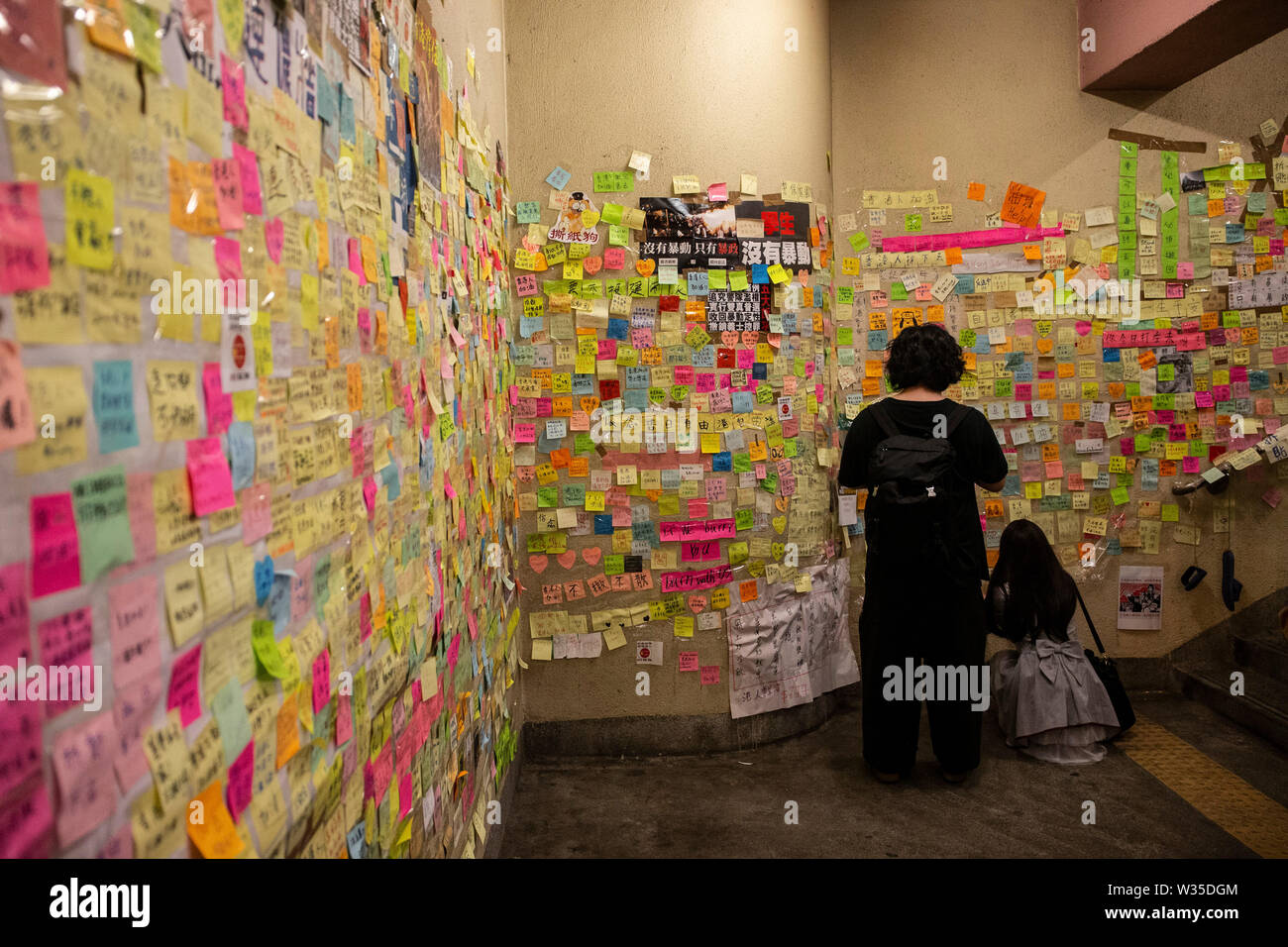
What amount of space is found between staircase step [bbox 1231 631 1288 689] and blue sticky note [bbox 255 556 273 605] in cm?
411

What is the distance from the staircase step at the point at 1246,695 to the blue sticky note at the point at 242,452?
376 centimetres

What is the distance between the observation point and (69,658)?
595mm

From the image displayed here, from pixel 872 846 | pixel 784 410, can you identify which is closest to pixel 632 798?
pixel 872 846

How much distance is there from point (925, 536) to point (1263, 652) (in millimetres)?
2114

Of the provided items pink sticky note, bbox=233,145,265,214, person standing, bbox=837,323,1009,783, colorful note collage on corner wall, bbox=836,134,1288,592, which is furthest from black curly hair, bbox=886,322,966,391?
pink sticky note, bbox=233,145,265,214

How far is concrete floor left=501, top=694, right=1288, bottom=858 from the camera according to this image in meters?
2.47

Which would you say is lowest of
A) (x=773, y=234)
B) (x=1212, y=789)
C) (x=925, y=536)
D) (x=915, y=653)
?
(x=1212, y=789)

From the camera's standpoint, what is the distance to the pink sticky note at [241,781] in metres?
0.82

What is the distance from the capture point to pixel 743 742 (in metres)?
3.22

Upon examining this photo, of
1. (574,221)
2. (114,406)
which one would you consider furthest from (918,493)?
(114,406)

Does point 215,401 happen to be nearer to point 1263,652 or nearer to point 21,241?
point 21,241

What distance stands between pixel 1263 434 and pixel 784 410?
2436 mm

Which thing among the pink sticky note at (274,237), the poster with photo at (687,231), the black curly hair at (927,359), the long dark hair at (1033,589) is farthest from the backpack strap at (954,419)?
the pink sticky note at (274,237)
